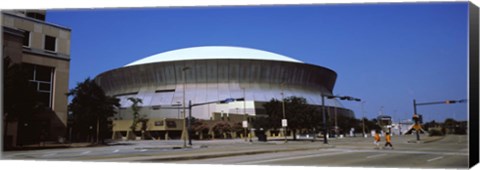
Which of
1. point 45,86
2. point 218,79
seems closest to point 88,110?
point 45,86

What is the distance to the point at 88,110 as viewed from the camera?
39.8 meters

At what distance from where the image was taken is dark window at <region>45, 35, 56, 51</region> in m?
36.2


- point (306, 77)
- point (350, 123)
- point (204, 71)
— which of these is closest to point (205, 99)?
point (204, 71)

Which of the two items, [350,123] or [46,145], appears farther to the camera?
[350,123]

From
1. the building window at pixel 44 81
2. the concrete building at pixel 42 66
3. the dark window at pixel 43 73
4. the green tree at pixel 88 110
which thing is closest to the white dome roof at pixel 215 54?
the green tree at pixel 88 110

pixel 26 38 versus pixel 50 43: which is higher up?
pixel 50 43

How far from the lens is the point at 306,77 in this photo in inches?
3927

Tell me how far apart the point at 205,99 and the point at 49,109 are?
1934 inches

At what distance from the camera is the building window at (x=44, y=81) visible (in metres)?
36.3

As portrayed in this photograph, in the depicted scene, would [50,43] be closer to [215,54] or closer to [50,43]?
[50,43]

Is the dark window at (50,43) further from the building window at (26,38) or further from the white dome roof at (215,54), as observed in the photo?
the white dome roof at (215,54)

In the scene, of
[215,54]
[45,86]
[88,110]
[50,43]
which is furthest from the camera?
[215,54]

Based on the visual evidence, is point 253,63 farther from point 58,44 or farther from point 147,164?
point 147,164

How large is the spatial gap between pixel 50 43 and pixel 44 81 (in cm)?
334
